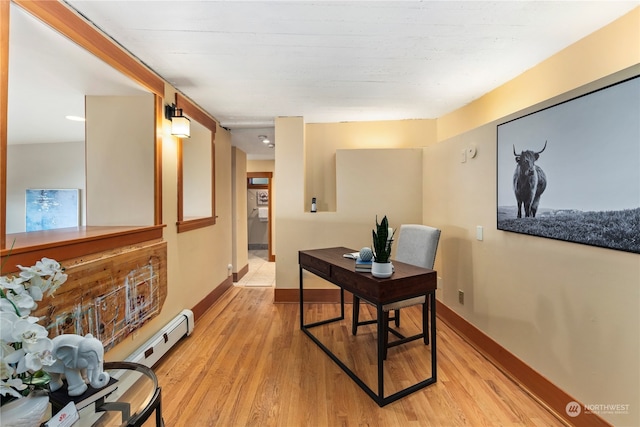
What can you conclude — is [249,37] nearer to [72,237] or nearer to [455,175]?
[72,237]

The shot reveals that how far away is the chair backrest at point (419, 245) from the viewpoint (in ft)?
7.82

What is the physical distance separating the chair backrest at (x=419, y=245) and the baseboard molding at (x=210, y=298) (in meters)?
2.25

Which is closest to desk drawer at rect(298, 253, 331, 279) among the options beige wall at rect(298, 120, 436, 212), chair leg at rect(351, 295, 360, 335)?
chair leg at rect(351, 295, 360, 335)

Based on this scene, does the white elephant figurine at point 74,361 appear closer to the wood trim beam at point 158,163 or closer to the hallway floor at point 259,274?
the wood trim beam at point 158,163

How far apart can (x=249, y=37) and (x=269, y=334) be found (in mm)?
2522

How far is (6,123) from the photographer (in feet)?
3.82

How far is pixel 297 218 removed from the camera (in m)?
3.45

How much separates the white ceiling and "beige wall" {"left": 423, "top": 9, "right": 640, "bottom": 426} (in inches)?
6.6

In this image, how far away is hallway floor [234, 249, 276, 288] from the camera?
170 inches

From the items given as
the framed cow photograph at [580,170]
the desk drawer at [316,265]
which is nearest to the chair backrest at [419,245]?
the framed cow photograph at [580,170]

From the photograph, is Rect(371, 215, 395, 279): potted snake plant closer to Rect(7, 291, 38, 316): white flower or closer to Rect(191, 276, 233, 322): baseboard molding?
Rect(7, 291, 38, 316): white flower

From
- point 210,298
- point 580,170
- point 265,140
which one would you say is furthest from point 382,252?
point 265,140

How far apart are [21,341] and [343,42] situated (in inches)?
82.2

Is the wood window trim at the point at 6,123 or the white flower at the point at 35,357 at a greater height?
the wood window trim at the point at 6,123
